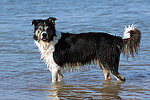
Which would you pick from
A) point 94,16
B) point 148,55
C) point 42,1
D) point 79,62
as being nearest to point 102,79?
point 79,62

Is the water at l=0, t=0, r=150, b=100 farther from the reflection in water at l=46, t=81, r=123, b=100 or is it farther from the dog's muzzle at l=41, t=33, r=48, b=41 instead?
the dog's muzzle at l=41, t=33, r=48, b=41

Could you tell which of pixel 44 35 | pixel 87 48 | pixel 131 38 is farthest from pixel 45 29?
pixel 131 38

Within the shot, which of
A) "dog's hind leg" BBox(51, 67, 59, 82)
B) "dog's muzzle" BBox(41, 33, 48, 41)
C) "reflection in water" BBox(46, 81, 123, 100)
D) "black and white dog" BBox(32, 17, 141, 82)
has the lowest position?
"reflection in water" BBox(46, 81, 123, 100)

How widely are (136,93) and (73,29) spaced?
22.3 ft

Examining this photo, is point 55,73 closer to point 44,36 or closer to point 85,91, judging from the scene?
point 44,36

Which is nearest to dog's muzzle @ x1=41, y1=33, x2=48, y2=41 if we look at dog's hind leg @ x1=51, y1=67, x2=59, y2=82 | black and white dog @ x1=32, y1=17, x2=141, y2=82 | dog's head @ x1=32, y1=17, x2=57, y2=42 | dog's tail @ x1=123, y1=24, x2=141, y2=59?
dog's head @ x1=32, y1=17, x2=57, y2=42

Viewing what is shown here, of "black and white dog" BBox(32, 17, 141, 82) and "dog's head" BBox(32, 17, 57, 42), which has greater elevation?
"dog's head" BBox(32, 17, 57, 42)

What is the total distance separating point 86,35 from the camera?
7.81 metres

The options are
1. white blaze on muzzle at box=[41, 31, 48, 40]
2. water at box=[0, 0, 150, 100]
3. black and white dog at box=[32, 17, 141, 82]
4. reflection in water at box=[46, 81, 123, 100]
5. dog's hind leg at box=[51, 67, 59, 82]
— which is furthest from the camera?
dog's hind leg at box=[51, 67, 59, 82]

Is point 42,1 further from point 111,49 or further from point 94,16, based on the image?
point 111,49

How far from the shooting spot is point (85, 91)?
704 centimetres

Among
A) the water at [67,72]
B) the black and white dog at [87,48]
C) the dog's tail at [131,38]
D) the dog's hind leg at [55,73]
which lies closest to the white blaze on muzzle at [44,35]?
the black and white dog at [87,48]

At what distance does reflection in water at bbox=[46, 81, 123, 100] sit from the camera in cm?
665

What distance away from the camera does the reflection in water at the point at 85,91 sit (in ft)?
21.8
